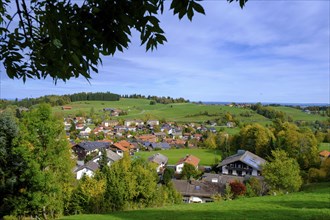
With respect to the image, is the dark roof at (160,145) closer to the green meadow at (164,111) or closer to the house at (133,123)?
the house at (133,123)

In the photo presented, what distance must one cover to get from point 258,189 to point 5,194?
22.9 meters

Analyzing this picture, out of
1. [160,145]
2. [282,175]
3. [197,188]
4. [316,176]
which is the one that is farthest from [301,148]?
[160,145]

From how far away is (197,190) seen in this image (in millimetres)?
33406

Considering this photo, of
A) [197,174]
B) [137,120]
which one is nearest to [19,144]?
[197,174]

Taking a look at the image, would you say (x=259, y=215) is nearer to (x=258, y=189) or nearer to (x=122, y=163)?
(x=122, y=163)

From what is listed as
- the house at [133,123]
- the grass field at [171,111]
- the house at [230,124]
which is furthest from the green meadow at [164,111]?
the house at [133,123]

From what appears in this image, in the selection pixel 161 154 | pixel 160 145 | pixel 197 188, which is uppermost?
pixel 197 188

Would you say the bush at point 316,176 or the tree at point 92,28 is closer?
the tree at point 92,28

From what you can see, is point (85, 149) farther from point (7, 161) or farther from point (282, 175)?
point (282, 175)

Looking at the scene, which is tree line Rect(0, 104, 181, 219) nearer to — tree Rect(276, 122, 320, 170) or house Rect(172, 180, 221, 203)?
house Rect(172, 180, 221, 203)

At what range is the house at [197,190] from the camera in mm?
32281

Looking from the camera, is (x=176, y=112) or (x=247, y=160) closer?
(x=247, y=160)

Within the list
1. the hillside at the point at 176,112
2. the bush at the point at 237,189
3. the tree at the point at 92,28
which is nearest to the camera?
the tree at the point at 92,28

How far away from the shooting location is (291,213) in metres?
11.8
